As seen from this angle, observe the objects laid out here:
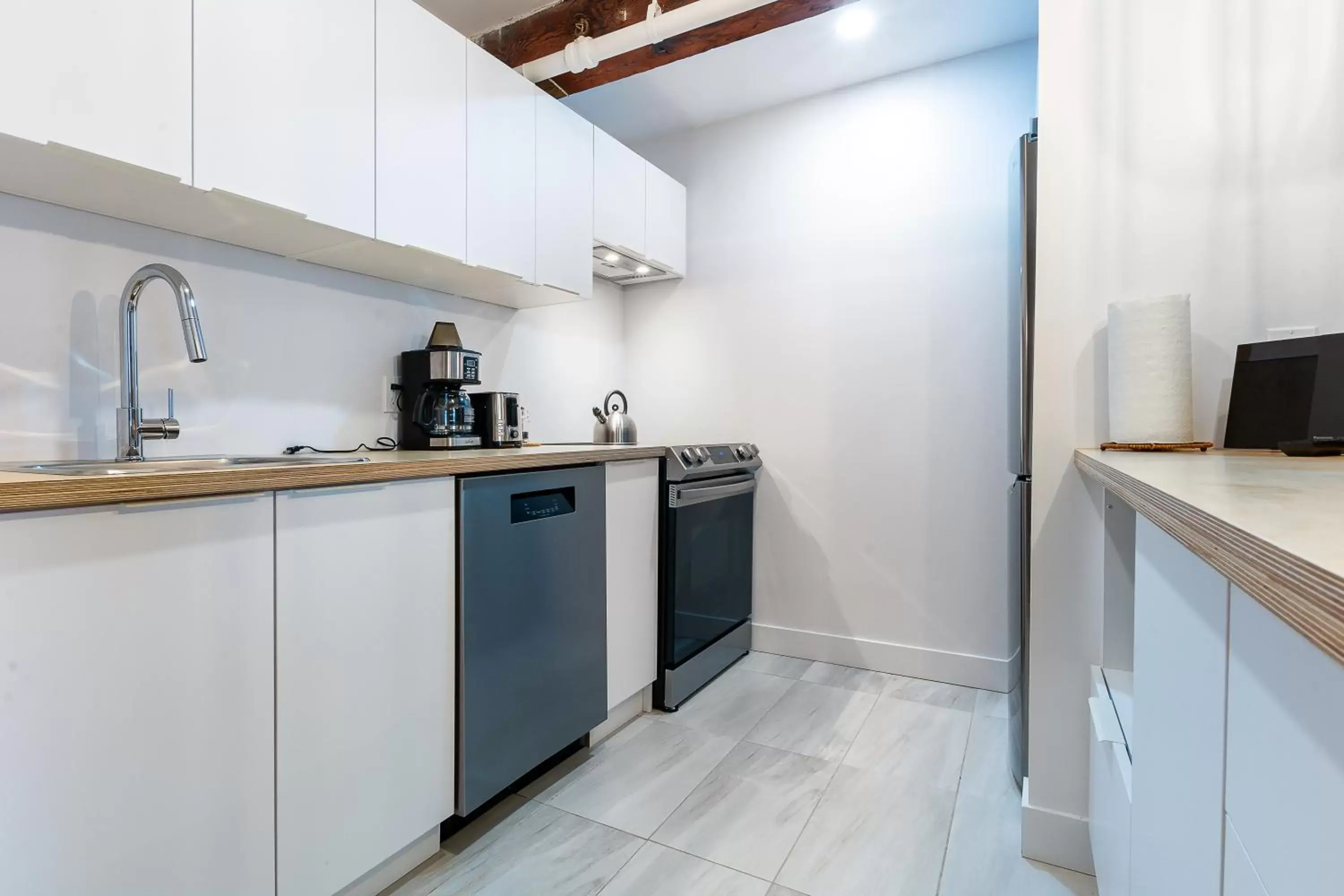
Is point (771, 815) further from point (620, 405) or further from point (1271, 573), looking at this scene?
point (620, 405)

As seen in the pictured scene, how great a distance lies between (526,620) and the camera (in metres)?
1.65

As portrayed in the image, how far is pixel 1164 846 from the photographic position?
2.27 ft

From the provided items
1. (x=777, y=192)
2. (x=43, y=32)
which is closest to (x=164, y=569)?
(x=43, y=32)

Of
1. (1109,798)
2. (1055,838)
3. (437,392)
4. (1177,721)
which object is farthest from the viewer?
(437,392)

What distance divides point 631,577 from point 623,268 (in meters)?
1.56

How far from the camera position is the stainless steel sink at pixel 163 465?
3.78 feet

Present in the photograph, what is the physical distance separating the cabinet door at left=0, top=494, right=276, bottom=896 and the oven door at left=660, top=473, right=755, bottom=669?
4.53 ft

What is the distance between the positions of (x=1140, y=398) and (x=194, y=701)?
186 centimetres

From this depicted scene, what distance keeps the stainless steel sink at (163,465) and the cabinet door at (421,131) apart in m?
0.64

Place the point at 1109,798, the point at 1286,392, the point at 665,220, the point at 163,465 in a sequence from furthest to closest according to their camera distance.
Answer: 1. the point at 665,220
2. the point at 163,465
3. the point at 1286,392
4. the point at 1109,798

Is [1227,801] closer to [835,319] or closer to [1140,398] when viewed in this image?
[1140,398]

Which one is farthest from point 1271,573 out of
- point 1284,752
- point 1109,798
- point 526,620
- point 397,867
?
point 397,867

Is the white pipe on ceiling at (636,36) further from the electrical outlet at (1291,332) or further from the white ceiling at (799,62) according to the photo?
the electrical outlet at (1291,332)

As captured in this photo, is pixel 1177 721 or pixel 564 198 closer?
pixel 1177 721
